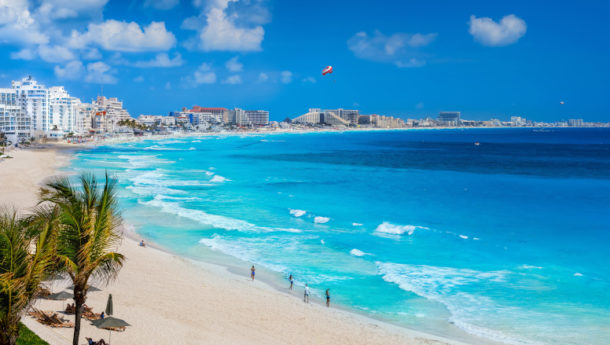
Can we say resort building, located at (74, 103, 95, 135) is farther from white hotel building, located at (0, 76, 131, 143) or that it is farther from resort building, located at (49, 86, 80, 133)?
resort building, located at (49, 86, 80, 133)

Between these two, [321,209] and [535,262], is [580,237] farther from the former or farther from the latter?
[321,209]

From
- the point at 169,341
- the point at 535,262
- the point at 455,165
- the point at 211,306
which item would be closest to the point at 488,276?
the point at 535,262

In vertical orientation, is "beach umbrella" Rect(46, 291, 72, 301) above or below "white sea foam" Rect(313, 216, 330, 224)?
above

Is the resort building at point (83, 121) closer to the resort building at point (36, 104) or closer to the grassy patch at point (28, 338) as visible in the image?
the resort building at point (36, 104)

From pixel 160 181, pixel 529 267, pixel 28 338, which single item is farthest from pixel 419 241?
pixel 160 181

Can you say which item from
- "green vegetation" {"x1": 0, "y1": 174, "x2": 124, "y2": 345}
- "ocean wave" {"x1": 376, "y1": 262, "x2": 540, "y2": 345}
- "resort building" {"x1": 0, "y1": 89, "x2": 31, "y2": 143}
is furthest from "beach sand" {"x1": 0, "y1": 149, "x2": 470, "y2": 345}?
"resort building" {"x1": 0, "y1": 89, "x2": 31, "y2": 143}

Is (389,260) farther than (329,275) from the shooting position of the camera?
Yes
